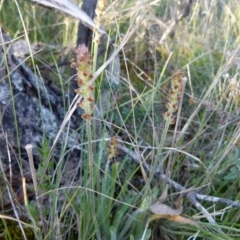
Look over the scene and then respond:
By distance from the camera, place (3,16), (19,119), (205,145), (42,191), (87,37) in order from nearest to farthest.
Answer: (42,191) < (19,119) < (205,145) < (87,37) < (3,16)

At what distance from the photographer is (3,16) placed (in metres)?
1.77

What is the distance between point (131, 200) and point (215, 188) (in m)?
0.23

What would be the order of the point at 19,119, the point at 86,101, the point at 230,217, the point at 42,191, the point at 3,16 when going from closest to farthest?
the point at 86,101 < the point at 42,191 < the point at 230,217 < the point at 19,119 < the point at 3,16

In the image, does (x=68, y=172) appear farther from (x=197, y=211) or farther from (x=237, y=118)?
(x=237, y=118)

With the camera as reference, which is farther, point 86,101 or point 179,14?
point 179,14

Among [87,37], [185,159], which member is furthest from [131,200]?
[87,37]

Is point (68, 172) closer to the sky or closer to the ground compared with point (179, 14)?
closer to the ground

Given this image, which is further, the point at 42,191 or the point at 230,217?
the point at 230,217

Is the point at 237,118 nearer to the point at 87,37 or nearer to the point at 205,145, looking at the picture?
the point at 205,145

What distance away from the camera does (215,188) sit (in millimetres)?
1107

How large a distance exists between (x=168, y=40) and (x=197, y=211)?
0.98m

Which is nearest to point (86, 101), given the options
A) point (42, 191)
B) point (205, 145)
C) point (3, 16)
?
point (42, 191)

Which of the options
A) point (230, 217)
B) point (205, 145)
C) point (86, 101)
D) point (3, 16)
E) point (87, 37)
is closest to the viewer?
point (86, 101)

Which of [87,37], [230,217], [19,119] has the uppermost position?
[87,37]
